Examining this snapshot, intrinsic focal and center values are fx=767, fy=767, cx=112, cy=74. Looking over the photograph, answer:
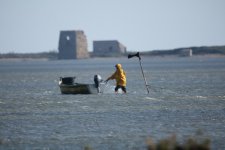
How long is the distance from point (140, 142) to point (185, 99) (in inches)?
759

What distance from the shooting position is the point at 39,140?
24.2m

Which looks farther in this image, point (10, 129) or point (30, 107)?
point (30, 107)

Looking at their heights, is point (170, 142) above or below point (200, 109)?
above

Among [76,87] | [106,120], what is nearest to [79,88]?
[76,87]

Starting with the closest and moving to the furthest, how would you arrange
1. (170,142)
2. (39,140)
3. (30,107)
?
(170,142), (39,140), (30,107)

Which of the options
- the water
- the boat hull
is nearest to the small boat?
the boat hull

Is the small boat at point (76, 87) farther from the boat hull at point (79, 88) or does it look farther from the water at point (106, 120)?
the water at point (106, 120)

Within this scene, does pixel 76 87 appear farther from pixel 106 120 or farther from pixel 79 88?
pixel 106 120

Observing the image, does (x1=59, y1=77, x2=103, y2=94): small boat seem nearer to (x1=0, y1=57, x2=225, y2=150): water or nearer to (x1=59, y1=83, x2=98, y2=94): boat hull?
(x1=59, y1=83, x2=98, y2=94): boat hull

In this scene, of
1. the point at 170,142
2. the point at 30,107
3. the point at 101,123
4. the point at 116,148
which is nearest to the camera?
the point at 170,142

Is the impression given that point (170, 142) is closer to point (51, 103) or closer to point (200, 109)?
point (200, 109)

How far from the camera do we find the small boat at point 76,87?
144ft

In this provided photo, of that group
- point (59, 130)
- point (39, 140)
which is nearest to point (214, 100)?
point (59, 130)

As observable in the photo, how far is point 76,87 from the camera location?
44.1 meters
